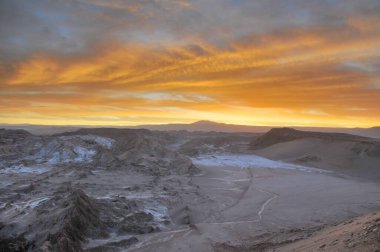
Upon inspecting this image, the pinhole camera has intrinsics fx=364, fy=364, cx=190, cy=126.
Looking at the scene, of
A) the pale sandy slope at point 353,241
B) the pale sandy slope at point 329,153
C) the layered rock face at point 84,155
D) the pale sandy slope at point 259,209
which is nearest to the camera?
the pale sandy slope at point 353,241

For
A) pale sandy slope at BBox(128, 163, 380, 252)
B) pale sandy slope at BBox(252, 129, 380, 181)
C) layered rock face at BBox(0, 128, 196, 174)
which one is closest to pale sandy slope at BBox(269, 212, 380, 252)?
pale sandy slope at BBox(128, 163, 380, 252)

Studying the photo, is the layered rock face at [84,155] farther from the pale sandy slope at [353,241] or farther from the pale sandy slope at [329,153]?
the pale sandy slope at [353,241]

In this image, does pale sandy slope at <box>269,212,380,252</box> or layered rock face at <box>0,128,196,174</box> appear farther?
layered rock face at <box>0,128,196,174</box>

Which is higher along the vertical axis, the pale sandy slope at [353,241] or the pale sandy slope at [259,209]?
the pale sandy slope at [353,241]

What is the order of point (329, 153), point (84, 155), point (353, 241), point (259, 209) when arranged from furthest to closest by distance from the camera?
1. point (329, 153)
2. point (84, 155)
3. point (259, 209)
4. point (353, 241)

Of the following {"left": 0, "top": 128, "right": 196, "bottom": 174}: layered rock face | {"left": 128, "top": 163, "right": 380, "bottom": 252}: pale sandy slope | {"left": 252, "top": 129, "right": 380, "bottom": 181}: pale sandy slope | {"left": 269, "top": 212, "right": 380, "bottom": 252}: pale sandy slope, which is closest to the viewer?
{"left": 269, "top": 212, "right": 380, "bottom": 252}: pale sandy slope

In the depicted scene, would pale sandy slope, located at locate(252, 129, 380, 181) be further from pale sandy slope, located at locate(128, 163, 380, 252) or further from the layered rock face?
the layered rock face

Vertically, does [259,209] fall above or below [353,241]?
below

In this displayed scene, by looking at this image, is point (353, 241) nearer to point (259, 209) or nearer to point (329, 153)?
point (259, 209)

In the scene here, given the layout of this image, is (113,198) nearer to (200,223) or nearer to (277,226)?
(200,223)

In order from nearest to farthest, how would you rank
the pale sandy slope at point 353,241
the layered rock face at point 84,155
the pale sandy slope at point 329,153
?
1. the pale sandy slope at point 353,241
2. the layered rock face at point 84,155
3. the pale sandy slope at point 329,153

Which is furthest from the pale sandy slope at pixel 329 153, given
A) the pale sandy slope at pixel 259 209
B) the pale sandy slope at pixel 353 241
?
the pale sandy slope at pixel 353 241

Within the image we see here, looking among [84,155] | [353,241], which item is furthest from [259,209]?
[84,155]

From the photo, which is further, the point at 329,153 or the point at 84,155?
the point at 329,153
